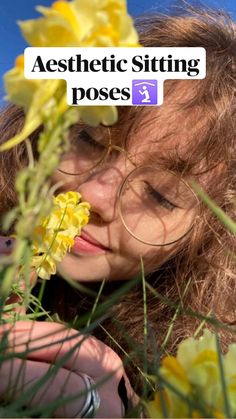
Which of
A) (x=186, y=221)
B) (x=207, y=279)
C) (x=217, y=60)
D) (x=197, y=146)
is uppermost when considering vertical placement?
(x=217, y=60)

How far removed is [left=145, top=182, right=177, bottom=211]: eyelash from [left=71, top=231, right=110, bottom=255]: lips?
98 millimetres

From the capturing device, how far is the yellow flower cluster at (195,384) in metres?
0.21

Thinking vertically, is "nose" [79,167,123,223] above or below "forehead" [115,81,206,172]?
below

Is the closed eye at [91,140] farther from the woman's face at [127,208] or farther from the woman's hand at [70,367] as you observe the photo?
the woman's hand at [70,367]

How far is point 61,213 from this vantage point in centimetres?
52

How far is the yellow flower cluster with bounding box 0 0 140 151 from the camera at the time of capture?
18cm

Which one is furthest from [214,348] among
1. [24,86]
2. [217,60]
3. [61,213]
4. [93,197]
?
[217,60]

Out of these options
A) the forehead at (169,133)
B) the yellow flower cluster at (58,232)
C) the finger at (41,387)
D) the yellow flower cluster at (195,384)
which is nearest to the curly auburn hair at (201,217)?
the forehead at (169,133)

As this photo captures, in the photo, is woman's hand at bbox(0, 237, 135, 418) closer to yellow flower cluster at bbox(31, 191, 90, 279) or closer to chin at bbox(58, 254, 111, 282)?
yellow flower cluster at bbox(31, 191, 90, 279)

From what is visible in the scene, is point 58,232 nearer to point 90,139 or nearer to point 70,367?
point 70,367

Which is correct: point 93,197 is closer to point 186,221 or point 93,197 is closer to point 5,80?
point 186,221

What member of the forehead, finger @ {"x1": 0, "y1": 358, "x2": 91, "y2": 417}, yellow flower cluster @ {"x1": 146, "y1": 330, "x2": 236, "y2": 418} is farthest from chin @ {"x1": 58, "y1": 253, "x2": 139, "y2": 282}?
yellow flower cluster @ {"x1": 146, "y1": 330, "x2": 236, "y2": 418}

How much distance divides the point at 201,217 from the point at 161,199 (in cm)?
9

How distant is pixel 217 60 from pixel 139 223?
358mm
